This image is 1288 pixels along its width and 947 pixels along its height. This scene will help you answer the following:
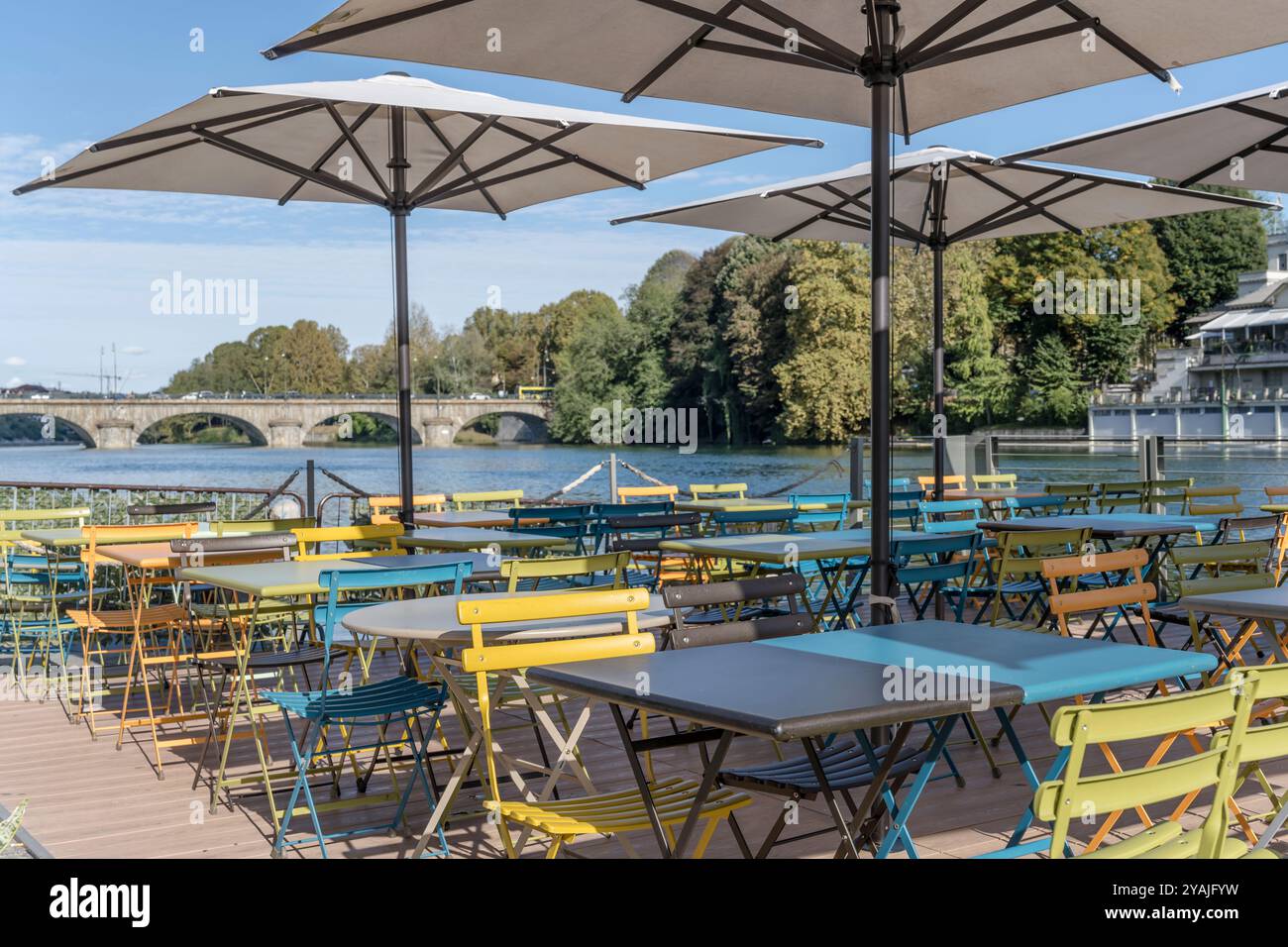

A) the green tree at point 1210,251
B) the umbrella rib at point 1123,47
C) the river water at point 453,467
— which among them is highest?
the green tree at point 1210,251

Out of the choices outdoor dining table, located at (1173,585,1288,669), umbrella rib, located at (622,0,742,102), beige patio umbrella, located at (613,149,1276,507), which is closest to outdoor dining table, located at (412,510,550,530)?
beige patio umbrella, located at (613,149,1276,507)

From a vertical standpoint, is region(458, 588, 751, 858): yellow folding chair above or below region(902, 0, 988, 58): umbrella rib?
below

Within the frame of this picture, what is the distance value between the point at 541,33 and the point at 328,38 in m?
0.83

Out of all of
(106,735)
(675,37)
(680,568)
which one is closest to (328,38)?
(675,37)

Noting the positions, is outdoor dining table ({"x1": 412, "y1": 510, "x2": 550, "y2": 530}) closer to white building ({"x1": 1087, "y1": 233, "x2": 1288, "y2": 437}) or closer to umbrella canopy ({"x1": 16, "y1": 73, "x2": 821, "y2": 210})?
umbrella canopy ({"x1": 16, "y1": 73, "x2": 821, "y2": 210})

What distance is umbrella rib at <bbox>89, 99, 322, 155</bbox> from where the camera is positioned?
6.57 m

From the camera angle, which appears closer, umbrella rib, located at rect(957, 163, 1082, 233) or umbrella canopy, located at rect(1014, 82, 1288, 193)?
umbrella canopy, located at rect(1014, 82, 1288, 193)

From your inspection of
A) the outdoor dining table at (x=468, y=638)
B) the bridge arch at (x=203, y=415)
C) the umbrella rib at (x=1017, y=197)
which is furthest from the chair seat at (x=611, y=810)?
the bridge arch at (x=203, y=415)

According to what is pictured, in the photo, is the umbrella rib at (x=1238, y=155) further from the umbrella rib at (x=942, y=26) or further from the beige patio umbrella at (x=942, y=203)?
the umbrella rib at (x=942, y=26)

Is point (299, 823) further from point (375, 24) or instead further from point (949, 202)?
point (949, 202)

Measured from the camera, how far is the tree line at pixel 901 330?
153ft

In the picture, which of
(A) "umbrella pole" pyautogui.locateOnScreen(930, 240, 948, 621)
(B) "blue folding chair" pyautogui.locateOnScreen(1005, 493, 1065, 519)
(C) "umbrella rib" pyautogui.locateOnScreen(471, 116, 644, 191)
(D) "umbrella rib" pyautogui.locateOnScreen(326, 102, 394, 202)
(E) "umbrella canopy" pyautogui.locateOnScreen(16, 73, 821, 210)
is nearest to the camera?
(E) "umbrella canopy" pyautogui.locateOnScreen(16, 73, 821, 210)

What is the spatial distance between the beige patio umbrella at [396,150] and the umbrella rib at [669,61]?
3.55 ft
